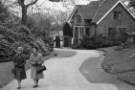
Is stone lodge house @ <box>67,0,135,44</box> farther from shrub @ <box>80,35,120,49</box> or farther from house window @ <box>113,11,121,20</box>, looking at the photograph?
shrub @ <box>80,35,120,49</box>

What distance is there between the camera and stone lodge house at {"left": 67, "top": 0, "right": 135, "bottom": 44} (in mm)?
41219

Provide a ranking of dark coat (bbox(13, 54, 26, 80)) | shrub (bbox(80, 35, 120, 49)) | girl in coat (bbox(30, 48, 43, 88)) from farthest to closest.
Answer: shrub (bbox(80, 35, 120, 49)) → girl in coat (bbox(30, 48, 43, 88)) → dark coat (bbox(13, 54, 26, 80))

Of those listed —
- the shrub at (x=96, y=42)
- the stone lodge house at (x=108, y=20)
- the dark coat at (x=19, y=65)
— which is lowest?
the shrub at (x=96, y=42)

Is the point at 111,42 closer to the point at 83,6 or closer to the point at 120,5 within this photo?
the point at 120,5

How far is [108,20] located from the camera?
1656 inches

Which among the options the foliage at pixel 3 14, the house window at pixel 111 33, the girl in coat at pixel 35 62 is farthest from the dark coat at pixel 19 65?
the house window at pixel 111 33

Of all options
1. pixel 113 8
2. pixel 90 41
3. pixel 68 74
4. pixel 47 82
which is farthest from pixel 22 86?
pixel 113 8

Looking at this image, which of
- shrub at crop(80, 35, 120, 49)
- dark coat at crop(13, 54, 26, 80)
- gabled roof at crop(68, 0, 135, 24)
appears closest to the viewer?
dark coat at crop(13, 54, 26, 80)

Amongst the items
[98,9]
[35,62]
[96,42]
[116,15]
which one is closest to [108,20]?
[116,15]

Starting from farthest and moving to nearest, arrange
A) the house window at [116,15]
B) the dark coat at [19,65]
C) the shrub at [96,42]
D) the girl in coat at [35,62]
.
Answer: the house window at [116,15], the shrub at [96,42], the girl in coat at [35,62], the dark coat at [19,65]

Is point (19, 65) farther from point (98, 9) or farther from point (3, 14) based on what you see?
point (98, 9)

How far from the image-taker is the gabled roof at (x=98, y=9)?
136 ft

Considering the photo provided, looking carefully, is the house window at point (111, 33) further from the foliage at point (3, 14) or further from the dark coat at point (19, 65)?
the dark coat at point (19, 65)

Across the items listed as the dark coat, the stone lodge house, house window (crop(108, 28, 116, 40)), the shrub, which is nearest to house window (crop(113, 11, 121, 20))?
the stone lodge house
